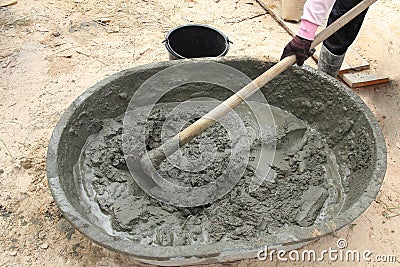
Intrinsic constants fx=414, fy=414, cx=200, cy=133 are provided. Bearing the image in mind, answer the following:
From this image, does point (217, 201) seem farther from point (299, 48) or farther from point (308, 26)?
point (308, 26)

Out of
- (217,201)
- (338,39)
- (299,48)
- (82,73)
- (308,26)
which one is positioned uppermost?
(308,26)

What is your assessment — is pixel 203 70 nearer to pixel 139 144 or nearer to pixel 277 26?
pixel 139 144

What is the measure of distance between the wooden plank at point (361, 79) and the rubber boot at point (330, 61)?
305 millimetres

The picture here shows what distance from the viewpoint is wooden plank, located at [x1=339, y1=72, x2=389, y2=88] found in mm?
3496

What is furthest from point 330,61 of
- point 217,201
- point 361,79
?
point 217,201

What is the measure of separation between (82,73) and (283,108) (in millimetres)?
1769

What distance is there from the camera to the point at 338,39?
10.0 ft

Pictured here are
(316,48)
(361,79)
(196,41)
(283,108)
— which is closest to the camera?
(283,108)

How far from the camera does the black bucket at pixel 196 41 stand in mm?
3205

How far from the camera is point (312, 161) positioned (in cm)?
266

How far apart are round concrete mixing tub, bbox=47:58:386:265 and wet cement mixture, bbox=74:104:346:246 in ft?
0.33

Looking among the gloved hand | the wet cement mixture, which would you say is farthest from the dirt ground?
the gloved hand

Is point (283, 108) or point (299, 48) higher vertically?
point (299, 48)

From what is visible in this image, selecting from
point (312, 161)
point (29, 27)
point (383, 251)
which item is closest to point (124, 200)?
point (312, 161)
